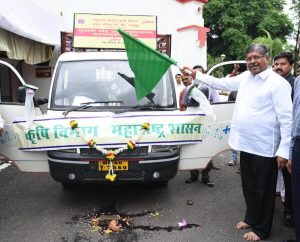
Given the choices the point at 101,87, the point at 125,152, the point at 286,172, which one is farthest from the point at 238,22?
the point at 125,152

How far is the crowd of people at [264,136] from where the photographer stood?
3.71 metres

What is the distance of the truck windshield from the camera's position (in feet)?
16.9

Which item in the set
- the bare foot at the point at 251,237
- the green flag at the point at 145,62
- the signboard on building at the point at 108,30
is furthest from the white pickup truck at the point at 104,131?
the signboard on building at the point at 108,30

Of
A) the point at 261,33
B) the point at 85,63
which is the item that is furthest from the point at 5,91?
the point at 261,33

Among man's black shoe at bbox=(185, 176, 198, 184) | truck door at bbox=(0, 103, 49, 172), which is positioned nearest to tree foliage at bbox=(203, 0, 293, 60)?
man's black shoe at bbox=(185, 176, 198, 184)

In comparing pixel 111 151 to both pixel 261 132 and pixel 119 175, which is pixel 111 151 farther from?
pixel 261 132

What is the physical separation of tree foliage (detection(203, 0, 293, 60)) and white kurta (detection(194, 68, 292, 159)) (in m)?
27.4

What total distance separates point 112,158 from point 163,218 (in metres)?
1.00

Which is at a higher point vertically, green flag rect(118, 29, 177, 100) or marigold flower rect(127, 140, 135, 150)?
green flag rect(118, 29, 177, 100)

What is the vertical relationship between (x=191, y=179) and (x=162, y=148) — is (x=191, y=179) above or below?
below

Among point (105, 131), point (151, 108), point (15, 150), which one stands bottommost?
point (15, 150)

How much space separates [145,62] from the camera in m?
4.35

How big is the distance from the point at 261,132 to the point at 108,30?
4.42 m

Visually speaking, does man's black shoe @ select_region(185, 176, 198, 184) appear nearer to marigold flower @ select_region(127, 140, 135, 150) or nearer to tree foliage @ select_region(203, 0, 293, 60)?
marigold flower @ select_region(127, 140, 135, 150)
